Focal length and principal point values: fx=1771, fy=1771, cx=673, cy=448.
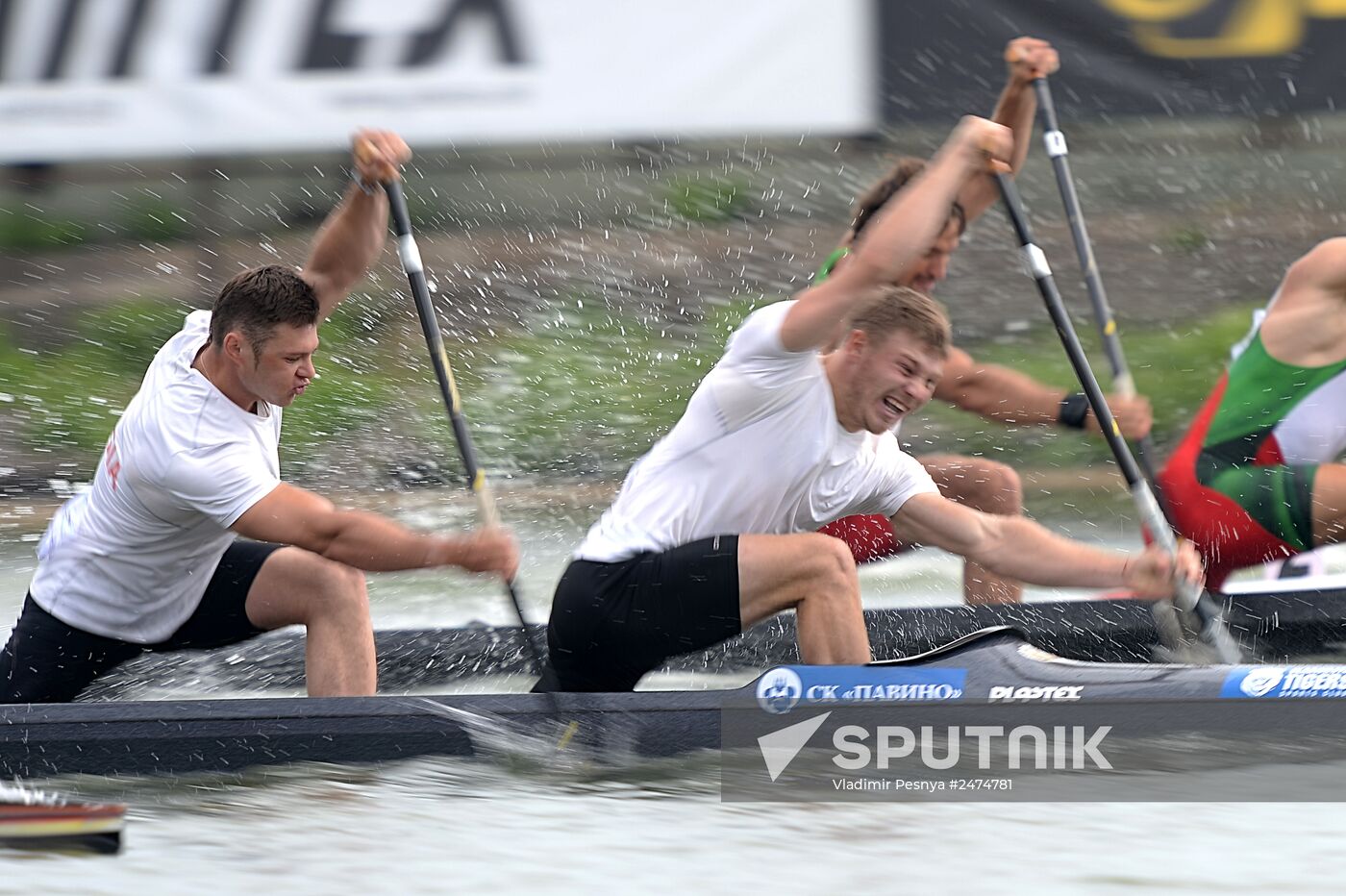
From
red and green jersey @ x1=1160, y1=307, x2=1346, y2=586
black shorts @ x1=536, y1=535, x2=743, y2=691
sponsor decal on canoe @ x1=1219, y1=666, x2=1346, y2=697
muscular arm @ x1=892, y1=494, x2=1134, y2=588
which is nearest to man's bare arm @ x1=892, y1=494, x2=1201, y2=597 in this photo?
muscular arm @ x1=892, y1=494, x2=1134, y2=588

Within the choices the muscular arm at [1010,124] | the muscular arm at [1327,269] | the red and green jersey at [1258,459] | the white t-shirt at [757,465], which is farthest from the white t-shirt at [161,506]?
the muscular arm at [1327,269]

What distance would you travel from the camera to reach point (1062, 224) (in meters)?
8.00

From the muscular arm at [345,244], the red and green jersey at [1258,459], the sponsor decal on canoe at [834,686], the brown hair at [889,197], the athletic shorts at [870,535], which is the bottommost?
the sponsor decal on canoe at [834,686]

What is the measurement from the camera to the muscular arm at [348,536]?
3188 mm

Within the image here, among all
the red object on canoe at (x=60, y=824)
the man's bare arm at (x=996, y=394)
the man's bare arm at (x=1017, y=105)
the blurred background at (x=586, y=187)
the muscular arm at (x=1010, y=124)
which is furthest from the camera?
the blurred background at (x=586, y=187)

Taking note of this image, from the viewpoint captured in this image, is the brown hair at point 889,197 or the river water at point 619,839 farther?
the brown hair at point 889,197

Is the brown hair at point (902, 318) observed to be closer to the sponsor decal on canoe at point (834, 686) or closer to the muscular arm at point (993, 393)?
the sponsor decal on canoe at point (834, 686)

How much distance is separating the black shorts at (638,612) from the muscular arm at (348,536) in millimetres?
211

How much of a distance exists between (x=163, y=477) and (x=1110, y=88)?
4.40 m

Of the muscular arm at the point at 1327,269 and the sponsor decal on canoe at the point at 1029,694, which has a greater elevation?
the muscular arm at the point at 1327,269

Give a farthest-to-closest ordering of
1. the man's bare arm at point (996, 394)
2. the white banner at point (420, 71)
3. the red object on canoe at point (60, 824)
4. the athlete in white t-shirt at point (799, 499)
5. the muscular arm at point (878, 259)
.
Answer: the white banner at point (420, 71) → the man's bare arm at point (996, 394) → the athlete in white t-shirt at point (799, 499) → the muscular arm at point (878, 259) → the red object on canoe at point (60, 824)

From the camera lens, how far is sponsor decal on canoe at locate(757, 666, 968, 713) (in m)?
3.15

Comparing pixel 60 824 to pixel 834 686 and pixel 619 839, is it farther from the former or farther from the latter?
pixel 834 686

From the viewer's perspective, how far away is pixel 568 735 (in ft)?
10.5
